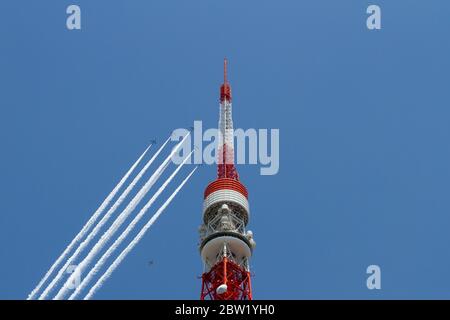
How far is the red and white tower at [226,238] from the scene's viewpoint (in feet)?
357

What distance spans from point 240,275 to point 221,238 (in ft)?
16.3

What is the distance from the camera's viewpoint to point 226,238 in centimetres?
11150

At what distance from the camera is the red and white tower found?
4286 inches
